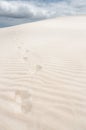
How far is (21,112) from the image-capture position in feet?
10.7

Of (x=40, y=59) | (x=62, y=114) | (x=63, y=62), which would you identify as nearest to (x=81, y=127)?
(x=62, y=114)

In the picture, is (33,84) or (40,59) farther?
(40,59)

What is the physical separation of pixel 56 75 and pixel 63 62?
696 mm

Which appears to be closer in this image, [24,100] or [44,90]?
[24,100]

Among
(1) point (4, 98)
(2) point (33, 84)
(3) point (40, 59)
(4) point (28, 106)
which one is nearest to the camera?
(4) point (28, 106)

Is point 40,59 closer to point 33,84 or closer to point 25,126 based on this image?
point 33,84

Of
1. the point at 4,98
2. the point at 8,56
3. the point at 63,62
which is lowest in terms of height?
the point at 4,98

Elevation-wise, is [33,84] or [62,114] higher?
[33,84]

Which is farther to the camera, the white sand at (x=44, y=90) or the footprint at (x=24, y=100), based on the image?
the footprint at (x=24, y=100)

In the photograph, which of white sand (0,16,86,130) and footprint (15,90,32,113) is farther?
footprint (15,90,32,113)

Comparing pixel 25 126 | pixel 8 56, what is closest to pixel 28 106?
pixel 25 126

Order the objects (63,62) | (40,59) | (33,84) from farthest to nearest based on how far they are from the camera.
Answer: (40,59) < (63,62) < (33,84)

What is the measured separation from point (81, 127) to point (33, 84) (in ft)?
4.25

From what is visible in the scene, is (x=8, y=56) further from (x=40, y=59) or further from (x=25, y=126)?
(x=25, y=126)
